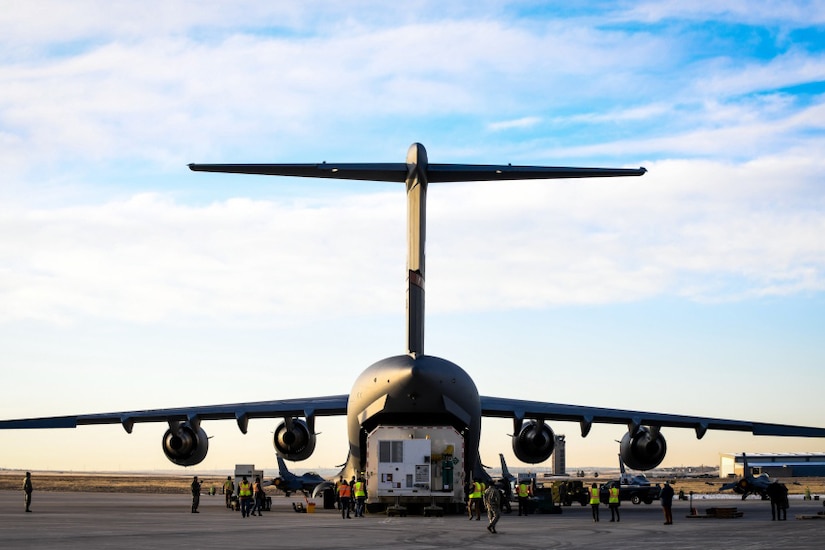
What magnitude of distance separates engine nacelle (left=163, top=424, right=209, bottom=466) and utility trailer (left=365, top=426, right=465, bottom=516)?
333 inches

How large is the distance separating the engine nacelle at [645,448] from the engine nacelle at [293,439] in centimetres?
1104

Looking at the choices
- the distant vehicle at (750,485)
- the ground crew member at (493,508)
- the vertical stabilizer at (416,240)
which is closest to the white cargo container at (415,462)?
the vertical stabilizer at (416,240)

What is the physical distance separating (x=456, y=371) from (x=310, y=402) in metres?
8.17

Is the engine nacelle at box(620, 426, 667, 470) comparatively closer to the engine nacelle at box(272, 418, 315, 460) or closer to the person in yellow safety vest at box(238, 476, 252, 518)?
the engine nacelle at box(272, 418, 315, 460)

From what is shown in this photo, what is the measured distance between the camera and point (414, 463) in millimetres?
27828

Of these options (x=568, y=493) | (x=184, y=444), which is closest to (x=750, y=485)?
(x=568, y=493)

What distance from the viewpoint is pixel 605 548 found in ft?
54.7

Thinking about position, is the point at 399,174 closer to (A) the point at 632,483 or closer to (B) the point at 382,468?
(B) the point at 382,468

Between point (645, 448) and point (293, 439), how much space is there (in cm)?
1215

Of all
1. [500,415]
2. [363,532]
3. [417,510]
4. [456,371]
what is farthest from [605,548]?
[500,415]

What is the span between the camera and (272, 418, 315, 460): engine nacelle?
3569 cm

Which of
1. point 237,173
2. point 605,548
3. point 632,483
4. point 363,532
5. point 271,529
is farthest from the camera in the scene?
point 632,483

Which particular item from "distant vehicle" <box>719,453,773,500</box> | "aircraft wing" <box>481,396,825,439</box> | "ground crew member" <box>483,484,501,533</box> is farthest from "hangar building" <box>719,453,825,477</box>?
"ground crew member" <box>483,484,501,533</box>

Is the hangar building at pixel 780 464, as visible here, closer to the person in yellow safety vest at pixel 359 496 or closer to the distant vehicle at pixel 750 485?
the distant vehicle at pixel 750 485
